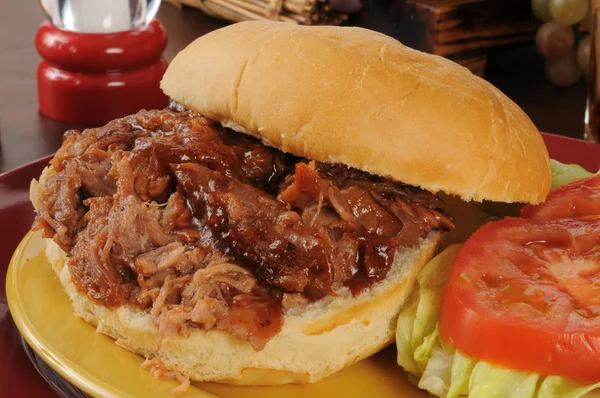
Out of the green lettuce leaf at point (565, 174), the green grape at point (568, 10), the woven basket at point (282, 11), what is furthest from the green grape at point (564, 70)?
the green lettuce leaf at point (565, 174)

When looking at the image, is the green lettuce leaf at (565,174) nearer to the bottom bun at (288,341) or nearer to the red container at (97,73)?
the bottom bun at (288,341)

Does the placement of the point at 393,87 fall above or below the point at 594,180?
above

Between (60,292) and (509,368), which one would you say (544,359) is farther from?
(60,292)

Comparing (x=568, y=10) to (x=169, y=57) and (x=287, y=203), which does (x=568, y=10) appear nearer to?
(x=169, y=57)

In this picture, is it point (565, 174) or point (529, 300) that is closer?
point (529, 300)

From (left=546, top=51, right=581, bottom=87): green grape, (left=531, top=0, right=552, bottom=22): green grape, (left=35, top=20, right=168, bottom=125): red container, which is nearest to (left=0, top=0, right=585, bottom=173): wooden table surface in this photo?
(left=546, top=51, right=581, bottom=87): green grape

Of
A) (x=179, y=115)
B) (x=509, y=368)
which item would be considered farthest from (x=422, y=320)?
(x=179, y=115)

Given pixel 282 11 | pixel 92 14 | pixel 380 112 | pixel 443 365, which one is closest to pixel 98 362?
pixel 443 365
